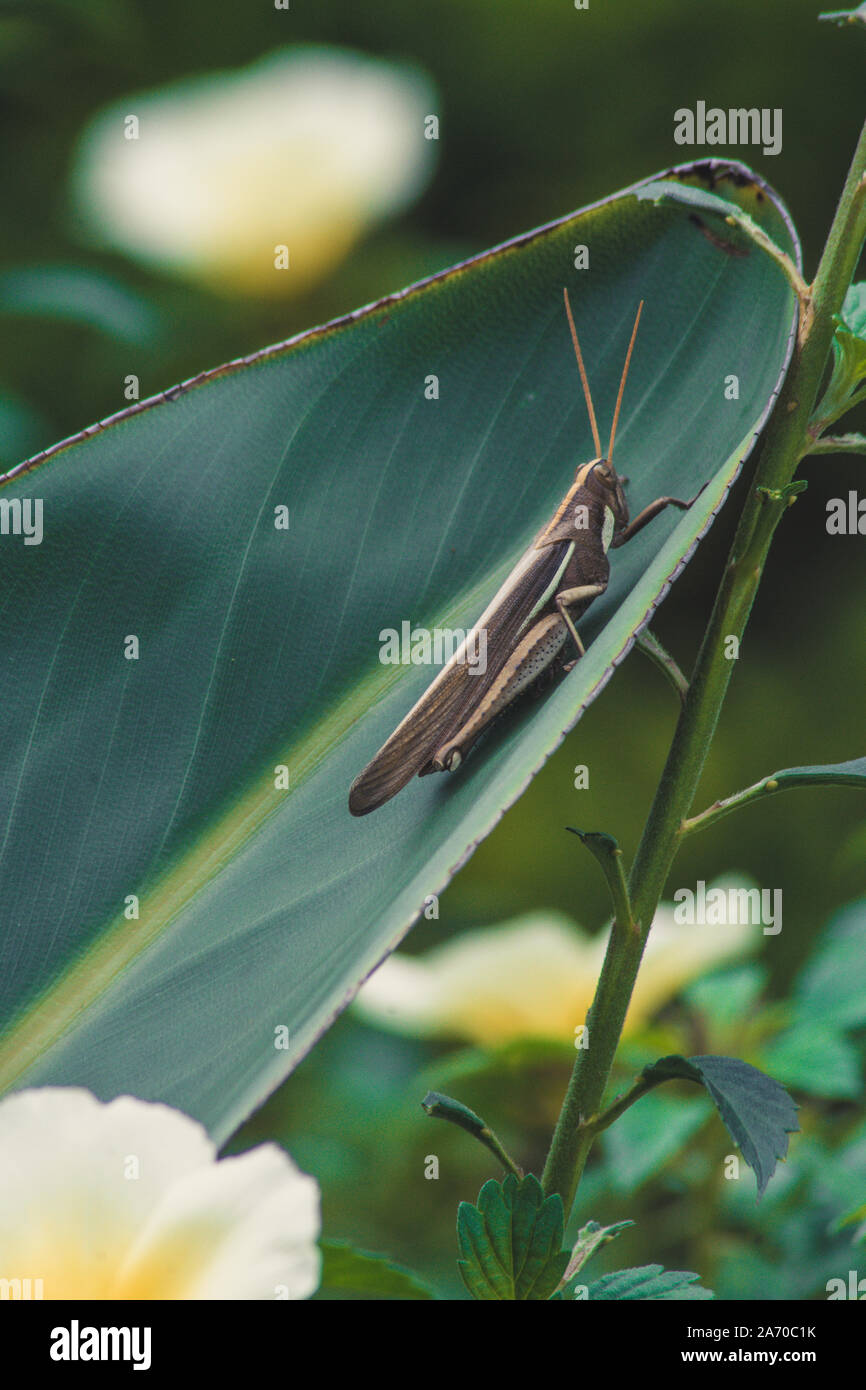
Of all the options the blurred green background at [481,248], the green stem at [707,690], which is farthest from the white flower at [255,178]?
the green stem at [707,690]

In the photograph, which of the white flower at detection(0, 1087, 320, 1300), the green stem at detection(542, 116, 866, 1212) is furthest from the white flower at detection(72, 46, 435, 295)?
the white flower at detection(0, 1087, 320, 1300)

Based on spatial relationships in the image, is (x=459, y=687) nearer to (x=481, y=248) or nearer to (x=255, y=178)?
(x=255, y=178)

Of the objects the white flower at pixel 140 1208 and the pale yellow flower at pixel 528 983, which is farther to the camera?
the pale yellow flower at pixel 528 983

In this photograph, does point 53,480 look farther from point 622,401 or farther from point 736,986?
point 736,986

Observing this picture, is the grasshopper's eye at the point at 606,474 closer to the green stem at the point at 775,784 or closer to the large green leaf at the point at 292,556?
the large green leaf at the point at 292,556

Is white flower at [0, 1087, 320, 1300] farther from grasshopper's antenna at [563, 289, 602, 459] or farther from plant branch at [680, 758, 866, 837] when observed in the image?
grasshopper's antenna at [563, 289, 602, 459]

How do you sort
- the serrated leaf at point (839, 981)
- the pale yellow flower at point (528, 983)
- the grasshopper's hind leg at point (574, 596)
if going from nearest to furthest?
the grasshopper's hind leg at point (574, 596)
the serrated leaf at point (839, 981)
the pale yellow flower at point (528, 983)
